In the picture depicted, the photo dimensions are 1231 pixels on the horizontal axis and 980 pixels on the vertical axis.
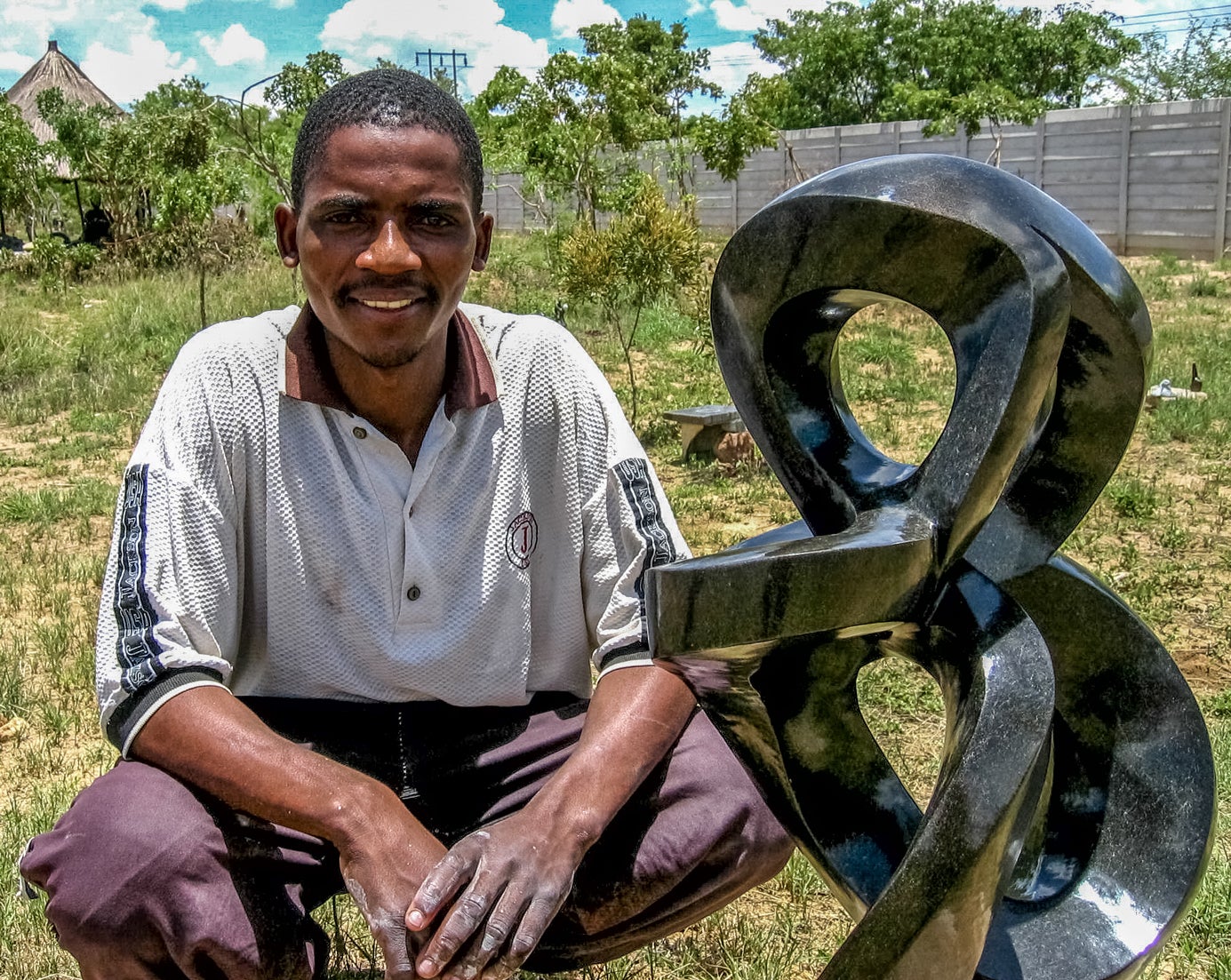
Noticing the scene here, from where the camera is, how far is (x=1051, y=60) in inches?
997

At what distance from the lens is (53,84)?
32094 mm

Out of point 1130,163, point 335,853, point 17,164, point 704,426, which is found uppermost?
point 17,164

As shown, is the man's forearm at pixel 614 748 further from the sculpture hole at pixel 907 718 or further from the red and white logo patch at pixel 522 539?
the sculpture hole at pixel 907 718

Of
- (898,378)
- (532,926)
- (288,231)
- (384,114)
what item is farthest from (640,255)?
(532,926)

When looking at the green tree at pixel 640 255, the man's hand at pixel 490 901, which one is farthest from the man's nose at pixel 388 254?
the green tree at pixel 640 255

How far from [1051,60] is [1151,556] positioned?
74.3ft

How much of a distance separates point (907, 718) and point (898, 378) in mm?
5307

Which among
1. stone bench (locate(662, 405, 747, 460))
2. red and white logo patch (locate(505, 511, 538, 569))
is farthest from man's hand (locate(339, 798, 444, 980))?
stone bench (locate(662, 405, 747, 460))

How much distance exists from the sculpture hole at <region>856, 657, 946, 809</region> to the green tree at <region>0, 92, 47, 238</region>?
1530 cm

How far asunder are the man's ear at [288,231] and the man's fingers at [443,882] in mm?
949

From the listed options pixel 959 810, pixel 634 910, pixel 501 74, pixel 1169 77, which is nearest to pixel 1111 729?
pixel 959 810

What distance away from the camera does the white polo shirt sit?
6.37 ft

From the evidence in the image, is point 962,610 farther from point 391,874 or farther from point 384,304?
point 384,304

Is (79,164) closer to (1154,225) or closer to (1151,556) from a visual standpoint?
(1154,225)
